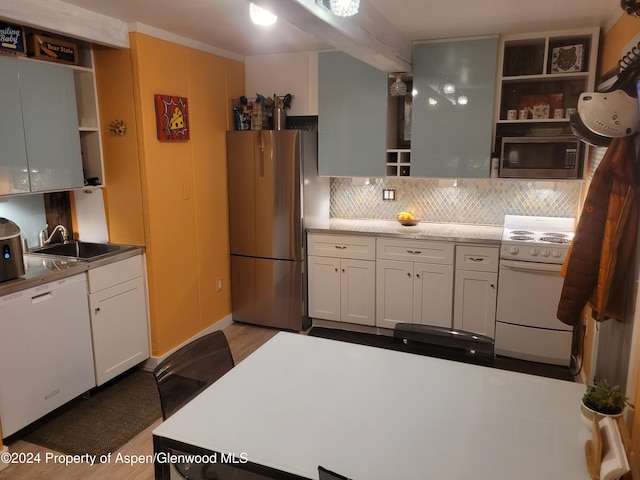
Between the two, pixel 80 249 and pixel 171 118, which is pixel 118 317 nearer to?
pixel 80 249

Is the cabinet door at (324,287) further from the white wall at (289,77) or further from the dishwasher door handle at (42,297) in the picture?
the dishwasher door handle at (42,297)

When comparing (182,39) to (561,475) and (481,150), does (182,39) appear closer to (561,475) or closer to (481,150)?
(481,150)

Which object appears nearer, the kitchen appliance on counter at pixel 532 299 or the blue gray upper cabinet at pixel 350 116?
the kitchen appliance on counter at pixel 532 299

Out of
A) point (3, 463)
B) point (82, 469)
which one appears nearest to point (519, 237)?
point (82, 469)

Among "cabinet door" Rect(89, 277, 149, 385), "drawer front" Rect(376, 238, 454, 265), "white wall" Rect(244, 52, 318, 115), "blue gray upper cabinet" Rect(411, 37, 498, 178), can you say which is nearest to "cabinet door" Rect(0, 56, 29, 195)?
"cabinet door" Rect(89, 277, 149, 385)

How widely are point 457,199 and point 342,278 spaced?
1200 mm

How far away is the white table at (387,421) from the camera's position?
1351 mm

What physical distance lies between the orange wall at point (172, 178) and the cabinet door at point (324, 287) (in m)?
0.78

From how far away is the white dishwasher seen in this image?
2516 mm

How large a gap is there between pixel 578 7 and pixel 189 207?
2.91 meters

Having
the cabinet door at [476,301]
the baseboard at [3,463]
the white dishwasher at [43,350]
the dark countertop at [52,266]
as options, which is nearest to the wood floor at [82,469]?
the baseboard at [3,463]

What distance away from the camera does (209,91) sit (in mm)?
3830

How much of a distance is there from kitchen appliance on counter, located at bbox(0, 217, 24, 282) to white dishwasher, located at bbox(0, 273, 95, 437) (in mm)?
125

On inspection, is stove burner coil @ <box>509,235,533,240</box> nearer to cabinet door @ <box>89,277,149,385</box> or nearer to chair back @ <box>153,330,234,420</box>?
chair back @ <box>153,330,234,420</box>
